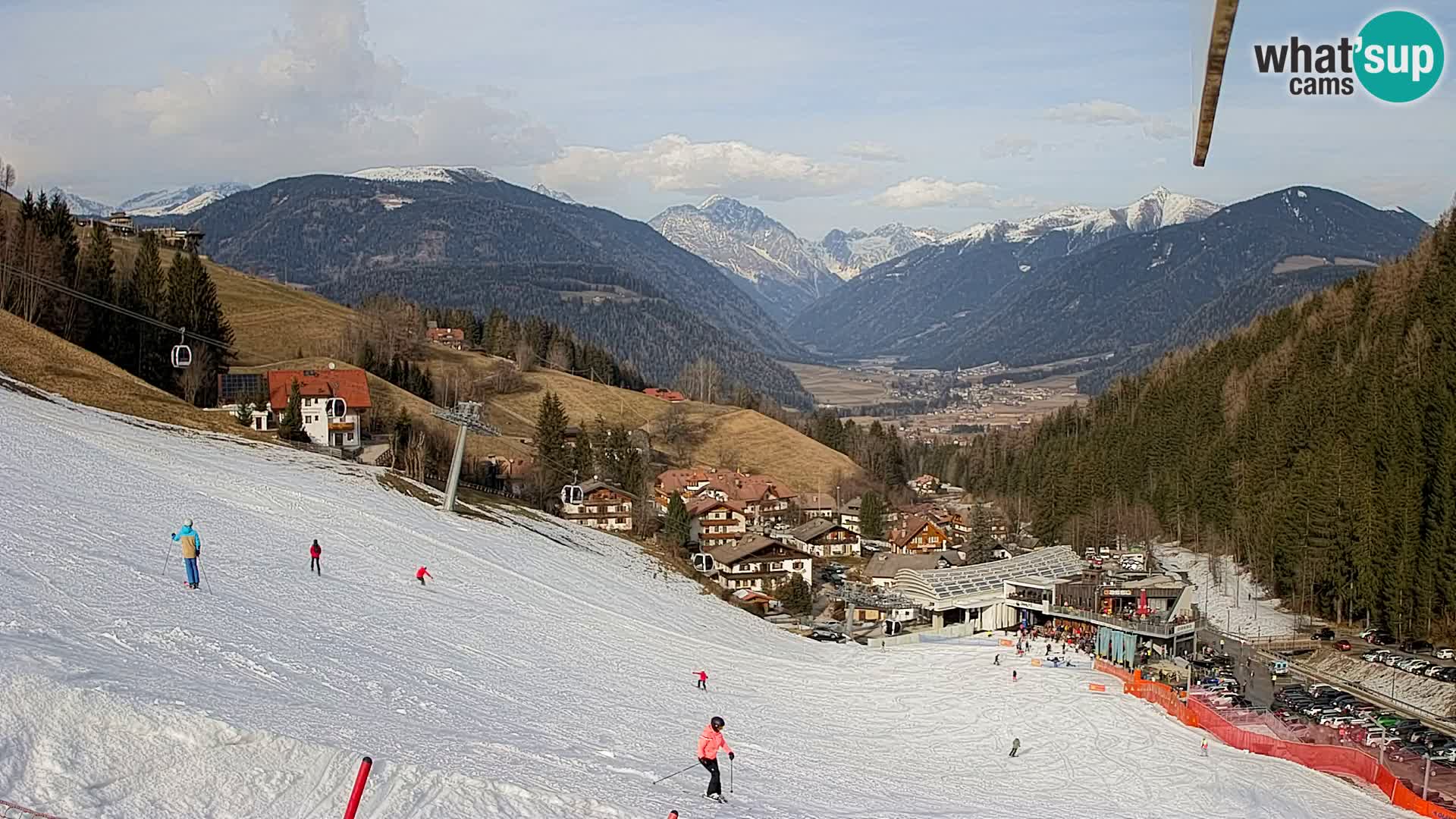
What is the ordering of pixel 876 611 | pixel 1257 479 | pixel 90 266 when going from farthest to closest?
pixel 1257 479, pixel 90 266, pixel 876 611

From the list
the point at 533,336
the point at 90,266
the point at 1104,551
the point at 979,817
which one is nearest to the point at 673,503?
the point at 1104,551

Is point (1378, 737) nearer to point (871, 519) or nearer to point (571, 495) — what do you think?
point (571, 495)

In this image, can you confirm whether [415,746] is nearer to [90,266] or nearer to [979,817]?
[979,817]

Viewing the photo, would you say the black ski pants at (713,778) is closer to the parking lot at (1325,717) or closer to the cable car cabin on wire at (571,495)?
the parking lot at (1325,717)

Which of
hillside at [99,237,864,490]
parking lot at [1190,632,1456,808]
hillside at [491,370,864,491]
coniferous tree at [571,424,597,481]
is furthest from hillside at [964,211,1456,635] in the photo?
coniferous tree at [571,424,597,481]

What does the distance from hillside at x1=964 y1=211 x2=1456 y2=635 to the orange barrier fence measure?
27.6m

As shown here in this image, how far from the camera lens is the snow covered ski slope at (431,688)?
44.7ft

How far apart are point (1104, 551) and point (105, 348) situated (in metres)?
73.3

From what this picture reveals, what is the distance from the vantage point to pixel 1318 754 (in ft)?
98.4

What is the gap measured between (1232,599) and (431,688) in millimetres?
62121

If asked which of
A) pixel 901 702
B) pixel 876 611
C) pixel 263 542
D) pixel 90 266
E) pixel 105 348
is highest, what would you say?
pixel 90 266

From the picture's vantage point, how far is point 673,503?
8188cm

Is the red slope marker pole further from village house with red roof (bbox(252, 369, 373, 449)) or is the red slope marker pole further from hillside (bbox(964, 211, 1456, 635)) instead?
village house with red roof (bbox(252, 369, 373, 449))

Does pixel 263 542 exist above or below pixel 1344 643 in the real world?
above
